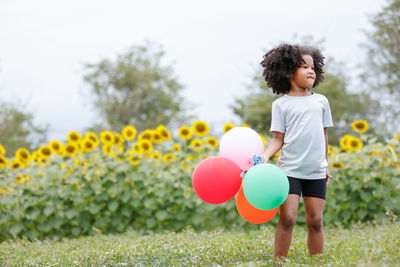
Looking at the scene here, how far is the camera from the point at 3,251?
14.4 ft

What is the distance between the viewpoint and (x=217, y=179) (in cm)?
294

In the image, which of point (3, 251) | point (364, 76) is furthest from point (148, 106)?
point (3, 251)

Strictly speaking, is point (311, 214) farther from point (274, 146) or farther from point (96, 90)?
point (96, 90)

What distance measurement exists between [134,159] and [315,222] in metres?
3.43

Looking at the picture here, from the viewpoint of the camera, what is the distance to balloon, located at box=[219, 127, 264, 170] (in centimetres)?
307

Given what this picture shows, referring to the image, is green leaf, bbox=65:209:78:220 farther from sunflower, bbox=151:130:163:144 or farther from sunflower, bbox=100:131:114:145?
sunflower, bbox=151:130:163:144

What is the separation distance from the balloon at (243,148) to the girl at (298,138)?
0.09 metres

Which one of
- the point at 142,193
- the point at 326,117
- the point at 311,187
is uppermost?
the point at 326,117

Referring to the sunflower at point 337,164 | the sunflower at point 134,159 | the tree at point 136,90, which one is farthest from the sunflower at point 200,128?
the tree at point 136,90

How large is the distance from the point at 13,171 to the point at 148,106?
20813 mm

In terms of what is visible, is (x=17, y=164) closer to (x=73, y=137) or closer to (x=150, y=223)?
(x=73, y=137)

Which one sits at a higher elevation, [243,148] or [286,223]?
[243,148]

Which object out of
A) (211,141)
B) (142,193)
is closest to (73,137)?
(142,193)

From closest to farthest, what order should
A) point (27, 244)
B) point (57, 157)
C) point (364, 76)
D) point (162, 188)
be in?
point (27, 244) → point (162, 188) → point (57, 157) → point (364, 76)
